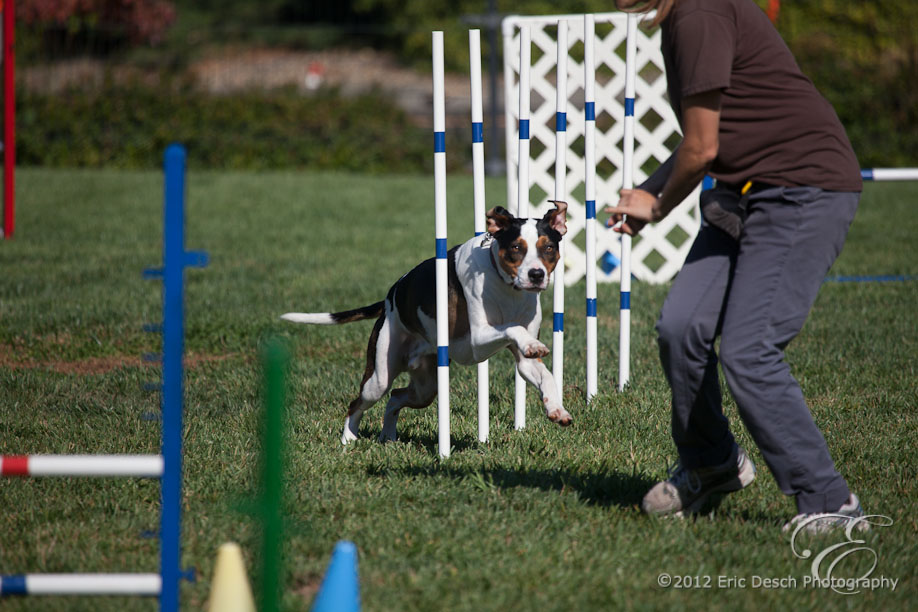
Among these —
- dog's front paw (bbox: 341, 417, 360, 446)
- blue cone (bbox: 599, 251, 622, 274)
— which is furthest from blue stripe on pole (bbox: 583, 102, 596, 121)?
blue cone (bbox: 599, 251, 622, 274)

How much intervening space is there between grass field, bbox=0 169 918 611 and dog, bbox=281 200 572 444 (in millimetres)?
295

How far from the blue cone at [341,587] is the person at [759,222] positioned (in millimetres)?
1559

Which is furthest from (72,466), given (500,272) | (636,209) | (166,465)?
(500,272)

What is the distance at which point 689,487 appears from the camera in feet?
12.3

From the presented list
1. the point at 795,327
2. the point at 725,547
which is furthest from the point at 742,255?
the point at 725,547

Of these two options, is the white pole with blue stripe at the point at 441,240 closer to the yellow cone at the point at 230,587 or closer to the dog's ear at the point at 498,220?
the dog's ear at the point at 498,220

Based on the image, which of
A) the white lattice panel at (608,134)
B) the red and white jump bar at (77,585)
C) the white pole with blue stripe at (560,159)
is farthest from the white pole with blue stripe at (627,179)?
the red and white jump bar at (77,585)

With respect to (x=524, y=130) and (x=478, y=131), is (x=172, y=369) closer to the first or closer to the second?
(x=478, y=131)

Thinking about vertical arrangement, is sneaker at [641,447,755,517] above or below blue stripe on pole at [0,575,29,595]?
below

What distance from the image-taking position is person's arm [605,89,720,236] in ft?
10.5

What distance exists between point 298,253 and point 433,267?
5916 mm

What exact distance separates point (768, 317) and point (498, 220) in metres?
1.43

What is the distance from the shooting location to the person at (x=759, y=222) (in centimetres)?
329

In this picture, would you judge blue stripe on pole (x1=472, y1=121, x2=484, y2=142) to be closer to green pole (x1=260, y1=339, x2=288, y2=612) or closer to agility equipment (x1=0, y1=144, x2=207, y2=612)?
agility equipment (x1=0, y1=144, x2=207, y2=612)
